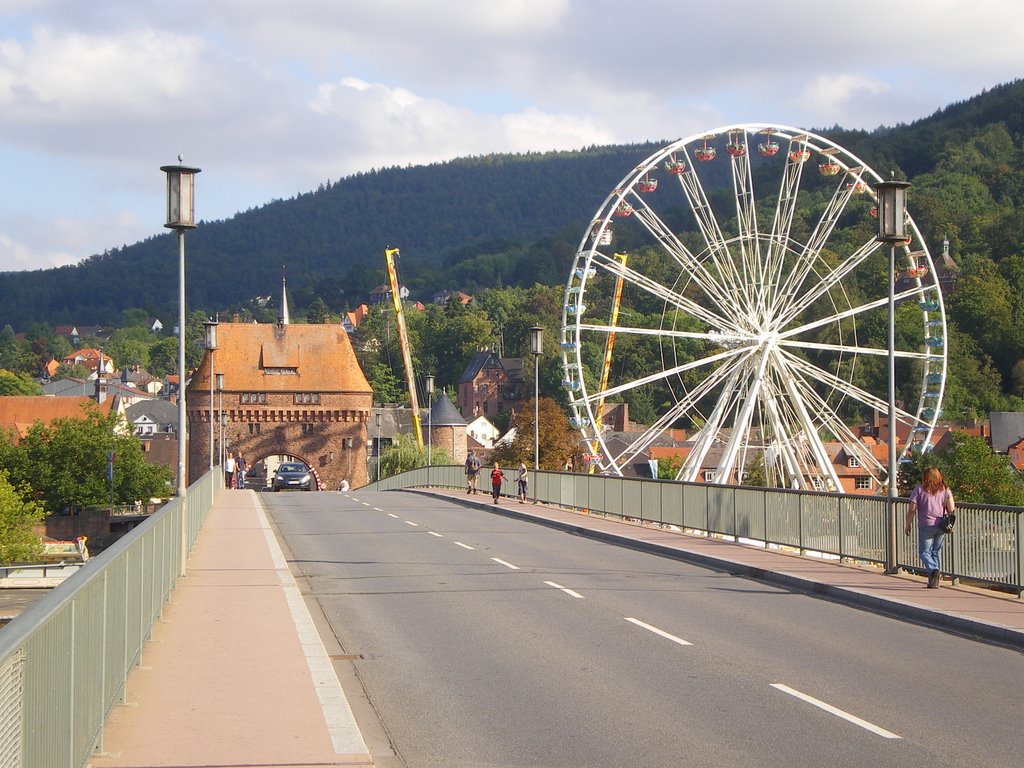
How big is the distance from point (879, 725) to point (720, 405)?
29.3m

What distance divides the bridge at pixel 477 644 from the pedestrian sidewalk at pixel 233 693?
0.03 meters

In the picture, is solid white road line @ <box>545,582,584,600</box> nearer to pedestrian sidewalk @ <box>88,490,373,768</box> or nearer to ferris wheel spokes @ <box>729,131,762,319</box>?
pedestrian sidewalk @ <box>88,490,373,768</box>

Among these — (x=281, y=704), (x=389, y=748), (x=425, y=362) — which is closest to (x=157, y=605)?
(x=281, y=704)

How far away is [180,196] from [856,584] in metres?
11.2

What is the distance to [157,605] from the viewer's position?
13891 millimetres

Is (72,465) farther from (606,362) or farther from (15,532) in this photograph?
(606,362)

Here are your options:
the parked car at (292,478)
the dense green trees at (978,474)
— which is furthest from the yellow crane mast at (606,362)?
the parked car at (292,478)

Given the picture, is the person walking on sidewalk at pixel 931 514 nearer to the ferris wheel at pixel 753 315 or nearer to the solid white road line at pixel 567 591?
the solid white road line at pixel 567 591

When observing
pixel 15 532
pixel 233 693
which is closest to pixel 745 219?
pixel 233 693

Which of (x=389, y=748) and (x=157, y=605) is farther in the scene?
(x=157, y=605)

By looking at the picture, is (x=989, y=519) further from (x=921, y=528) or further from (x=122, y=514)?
(x=122, y=514)

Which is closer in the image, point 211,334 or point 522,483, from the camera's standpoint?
point 522,483

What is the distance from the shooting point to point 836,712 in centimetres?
1023

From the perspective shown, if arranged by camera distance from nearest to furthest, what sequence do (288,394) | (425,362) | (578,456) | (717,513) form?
(717,513) < (578,456) < (288,394) < (425,362)
